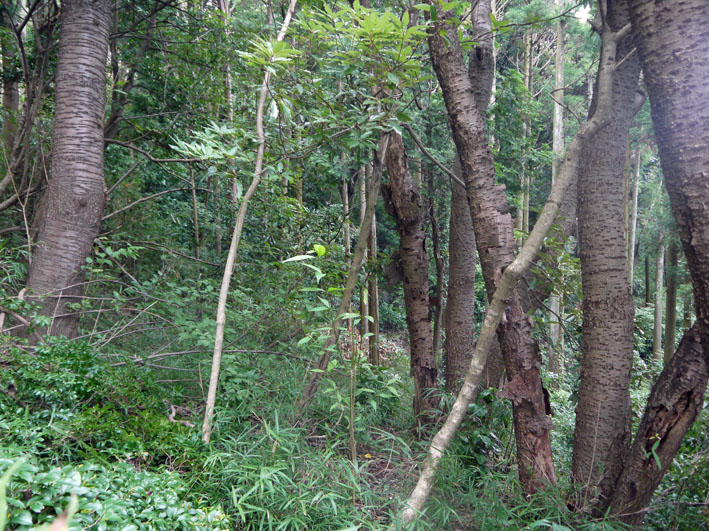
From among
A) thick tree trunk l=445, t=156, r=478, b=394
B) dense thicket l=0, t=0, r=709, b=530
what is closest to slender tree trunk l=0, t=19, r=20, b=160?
dense thicket l=0, t=0, r=709, b=530

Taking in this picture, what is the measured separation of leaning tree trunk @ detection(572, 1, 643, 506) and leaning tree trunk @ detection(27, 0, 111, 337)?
3762 millimetres

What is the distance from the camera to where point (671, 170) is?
2.03 metres

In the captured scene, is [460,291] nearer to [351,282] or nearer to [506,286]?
[351,282]

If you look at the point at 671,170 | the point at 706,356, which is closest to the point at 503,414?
the point at 706,356

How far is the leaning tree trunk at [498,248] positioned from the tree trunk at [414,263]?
1091 millimetres

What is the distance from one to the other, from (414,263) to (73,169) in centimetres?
299

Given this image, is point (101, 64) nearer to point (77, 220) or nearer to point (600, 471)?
point (77, 220)

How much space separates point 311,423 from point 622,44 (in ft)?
10.9

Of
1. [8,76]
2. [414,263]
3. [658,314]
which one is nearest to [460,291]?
[414,263]

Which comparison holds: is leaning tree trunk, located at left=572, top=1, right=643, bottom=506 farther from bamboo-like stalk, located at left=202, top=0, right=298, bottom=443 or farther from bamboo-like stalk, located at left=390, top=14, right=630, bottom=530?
bamboo-like stalk, located at left=202, top=0, right=298, bottom=443

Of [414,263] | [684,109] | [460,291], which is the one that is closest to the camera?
[684,109]

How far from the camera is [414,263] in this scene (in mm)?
4312

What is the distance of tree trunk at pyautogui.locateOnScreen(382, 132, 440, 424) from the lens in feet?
13.8

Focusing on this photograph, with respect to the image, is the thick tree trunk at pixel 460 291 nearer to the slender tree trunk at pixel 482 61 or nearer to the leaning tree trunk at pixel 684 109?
the slender tree trunk at pixel 482 61
